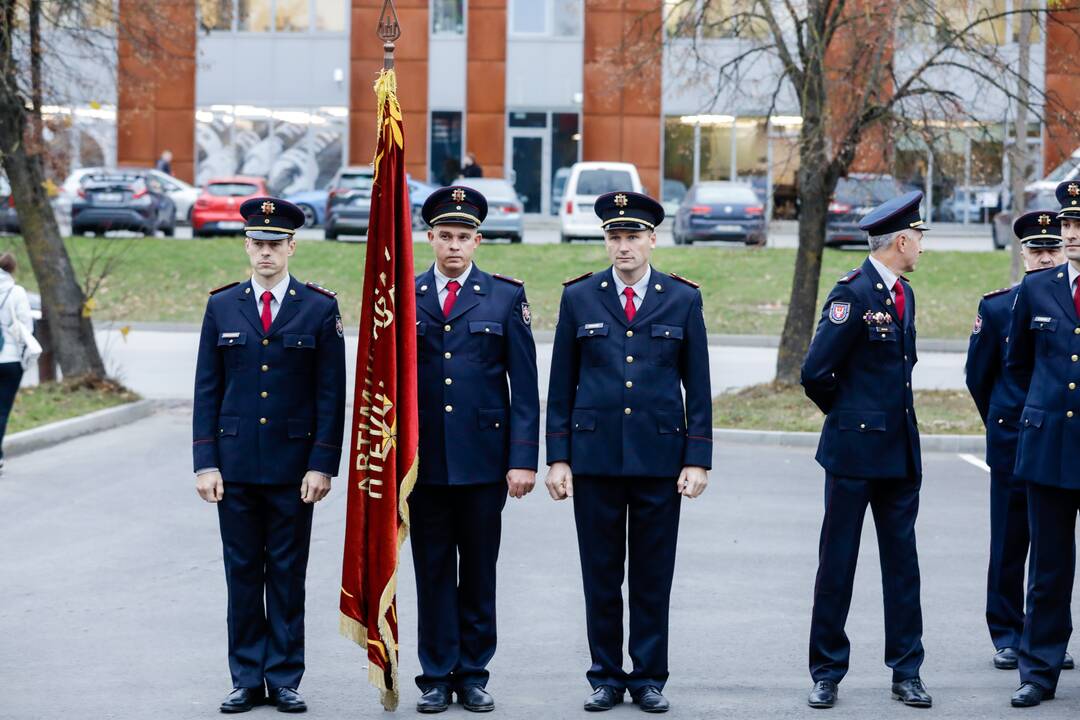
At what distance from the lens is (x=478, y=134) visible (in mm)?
45312

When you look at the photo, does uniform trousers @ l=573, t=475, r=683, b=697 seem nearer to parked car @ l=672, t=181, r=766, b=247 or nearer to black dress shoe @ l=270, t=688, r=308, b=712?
black dress shoe @ l=270, t=688, r=308, b=712

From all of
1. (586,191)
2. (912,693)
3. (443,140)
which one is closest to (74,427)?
(912,693)

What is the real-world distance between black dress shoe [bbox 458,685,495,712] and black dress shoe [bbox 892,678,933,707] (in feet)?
5.66

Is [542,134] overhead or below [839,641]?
overhead

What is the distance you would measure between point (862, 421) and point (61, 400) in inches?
463

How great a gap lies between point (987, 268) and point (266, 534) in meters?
25.2

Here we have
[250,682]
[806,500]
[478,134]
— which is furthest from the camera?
[478,134]

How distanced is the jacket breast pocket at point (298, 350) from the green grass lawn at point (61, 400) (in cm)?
902

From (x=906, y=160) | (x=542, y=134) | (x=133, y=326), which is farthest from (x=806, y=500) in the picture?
(x=542, y=134)

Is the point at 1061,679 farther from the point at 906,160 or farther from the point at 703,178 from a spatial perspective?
the point at 703,178

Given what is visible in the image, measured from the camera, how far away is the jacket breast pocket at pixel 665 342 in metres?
6.84

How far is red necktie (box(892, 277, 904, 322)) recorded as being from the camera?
7039mm

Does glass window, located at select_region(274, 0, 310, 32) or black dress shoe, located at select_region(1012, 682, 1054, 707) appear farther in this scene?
glass window, located at select_region(274, 0, 310, 32)

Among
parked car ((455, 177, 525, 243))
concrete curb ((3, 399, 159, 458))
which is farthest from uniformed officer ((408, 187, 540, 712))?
parked car ((455, 177, 525, 243))
